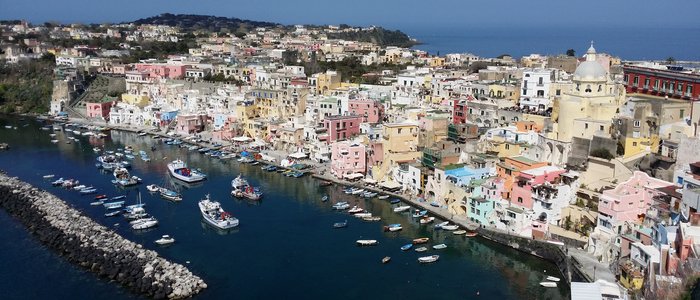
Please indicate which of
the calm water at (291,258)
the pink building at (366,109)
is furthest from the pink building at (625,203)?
the pink building at (366,109)

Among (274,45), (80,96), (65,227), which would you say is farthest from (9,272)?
(274,45)

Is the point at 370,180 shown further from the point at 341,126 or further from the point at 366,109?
the point at 366,109

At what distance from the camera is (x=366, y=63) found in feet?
188

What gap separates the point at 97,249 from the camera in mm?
19078

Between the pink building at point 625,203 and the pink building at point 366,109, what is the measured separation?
16146mm

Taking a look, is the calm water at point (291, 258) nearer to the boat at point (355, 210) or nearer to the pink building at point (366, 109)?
the boat at point (355, 210)

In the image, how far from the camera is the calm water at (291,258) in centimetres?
1722

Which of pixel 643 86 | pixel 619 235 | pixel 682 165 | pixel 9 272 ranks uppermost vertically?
pixel 643 86

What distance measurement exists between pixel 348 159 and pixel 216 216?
7.39 meters

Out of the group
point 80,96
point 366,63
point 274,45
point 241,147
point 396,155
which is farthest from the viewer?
point 274,45

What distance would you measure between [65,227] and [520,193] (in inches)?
596

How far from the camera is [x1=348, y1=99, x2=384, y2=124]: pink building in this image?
32.9 m

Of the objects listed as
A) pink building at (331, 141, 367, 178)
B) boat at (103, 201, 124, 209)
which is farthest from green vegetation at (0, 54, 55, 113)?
pink building at (331, 141, 367, 178)

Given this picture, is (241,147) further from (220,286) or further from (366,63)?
(366,63)
